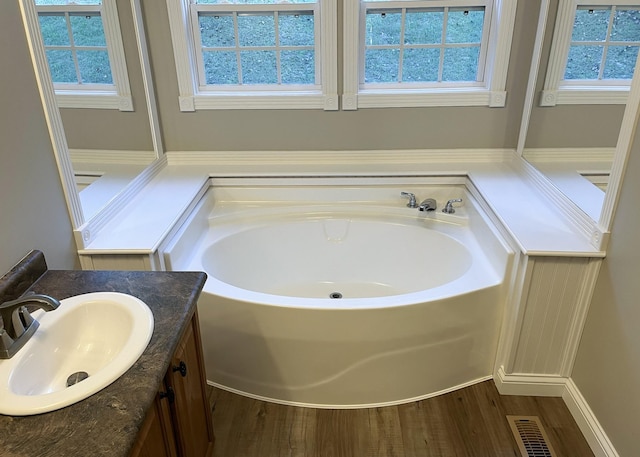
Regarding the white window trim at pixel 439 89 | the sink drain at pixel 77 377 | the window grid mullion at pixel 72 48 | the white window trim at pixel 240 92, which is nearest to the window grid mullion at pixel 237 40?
the white window trim at pixel 240 92

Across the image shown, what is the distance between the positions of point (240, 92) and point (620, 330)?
216 centimetres

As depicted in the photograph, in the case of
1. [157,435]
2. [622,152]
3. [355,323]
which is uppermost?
[622,152]

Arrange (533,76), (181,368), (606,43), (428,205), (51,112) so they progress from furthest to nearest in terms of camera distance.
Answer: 1. (428,205)
2. (533,76)
3. (606,43)
4. (51,112)
5. (181,368)

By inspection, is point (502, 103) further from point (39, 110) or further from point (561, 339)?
point (39, 110)

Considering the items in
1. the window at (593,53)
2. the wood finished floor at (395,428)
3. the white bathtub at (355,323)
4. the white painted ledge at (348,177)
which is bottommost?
the wood finished floor at (395,428)

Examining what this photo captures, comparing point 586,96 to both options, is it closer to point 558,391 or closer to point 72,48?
point 558,391

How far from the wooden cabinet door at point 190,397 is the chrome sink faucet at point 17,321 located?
1.16 ft

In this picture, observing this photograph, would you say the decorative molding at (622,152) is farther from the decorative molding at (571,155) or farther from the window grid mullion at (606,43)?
the window grid mullion at (606,43)

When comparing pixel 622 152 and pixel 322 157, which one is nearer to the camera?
pixel 622 152

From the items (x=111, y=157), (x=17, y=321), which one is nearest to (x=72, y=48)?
(x=111, y=157)

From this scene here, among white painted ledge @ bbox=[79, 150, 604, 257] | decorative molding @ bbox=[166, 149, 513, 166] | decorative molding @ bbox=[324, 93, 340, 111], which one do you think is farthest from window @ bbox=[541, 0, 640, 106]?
decorative molding @ bbox=[324, 93, 340, 111]

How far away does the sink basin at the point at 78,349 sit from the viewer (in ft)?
3.41

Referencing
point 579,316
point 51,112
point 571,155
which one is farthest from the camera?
point 571,155

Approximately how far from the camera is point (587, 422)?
1.82 m
